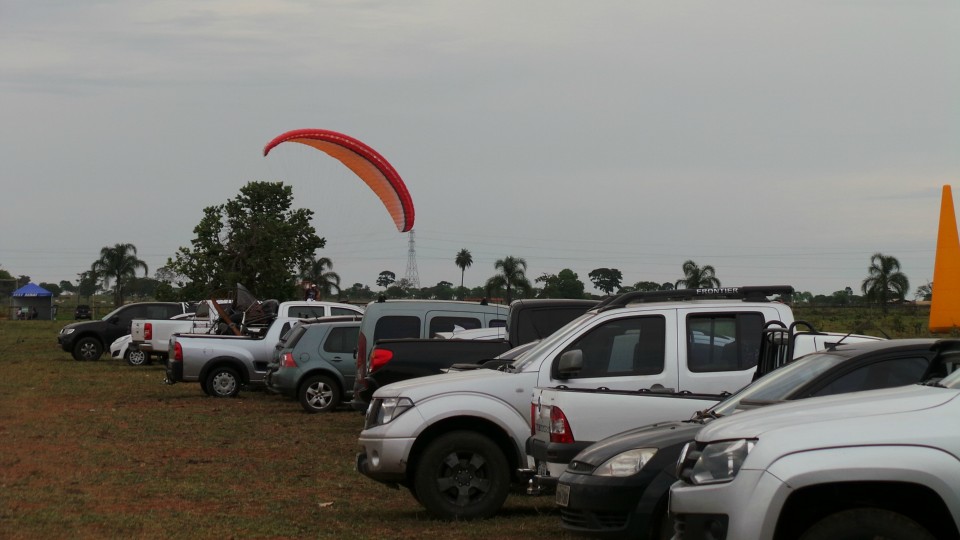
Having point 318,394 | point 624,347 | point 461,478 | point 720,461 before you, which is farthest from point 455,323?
point 720,461

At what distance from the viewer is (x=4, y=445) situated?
17125mm

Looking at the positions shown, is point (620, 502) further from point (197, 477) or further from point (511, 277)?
point (511, 277)

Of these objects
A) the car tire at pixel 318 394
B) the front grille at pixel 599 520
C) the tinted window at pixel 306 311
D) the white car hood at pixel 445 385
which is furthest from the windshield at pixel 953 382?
the tinted window at pixel 306 311

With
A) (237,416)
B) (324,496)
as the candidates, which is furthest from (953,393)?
(237,416)

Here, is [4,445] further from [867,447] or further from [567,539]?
[867,447]

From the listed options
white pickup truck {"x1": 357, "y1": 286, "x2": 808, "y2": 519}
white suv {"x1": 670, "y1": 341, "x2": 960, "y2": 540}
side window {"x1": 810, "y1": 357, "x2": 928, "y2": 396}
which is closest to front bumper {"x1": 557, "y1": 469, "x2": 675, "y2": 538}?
side window {"x1": 810, "y1": 357, "x2": 928, "y2": 396}

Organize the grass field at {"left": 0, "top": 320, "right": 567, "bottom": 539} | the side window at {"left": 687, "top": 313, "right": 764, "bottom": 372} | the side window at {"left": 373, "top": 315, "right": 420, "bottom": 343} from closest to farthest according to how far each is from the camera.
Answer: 1. the grass field at {"left": 0, "top": 320, "right": 567, "bottom": 539}
2. the side window at {"left": 687, "top": 313, "right": 764, "bottom": 372}
3. the side window at {"left": 373, "top": 315, "right": 420, "bottom": 343}

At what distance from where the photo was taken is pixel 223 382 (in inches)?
1037

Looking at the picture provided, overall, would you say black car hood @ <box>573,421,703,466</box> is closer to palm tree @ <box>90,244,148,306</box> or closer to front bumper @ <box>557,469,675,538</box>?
front bumper @ <box>557,469,675,538</box>

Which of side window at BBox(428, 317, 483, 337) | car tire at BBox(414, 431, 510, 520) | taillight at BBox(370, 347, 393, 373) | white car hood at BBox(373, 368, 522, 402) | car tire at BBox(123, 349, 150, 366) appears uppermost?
side window at BBox(428, 317, 483, 337)

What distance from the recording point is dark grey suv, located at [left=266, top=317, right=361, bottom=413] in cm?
2267

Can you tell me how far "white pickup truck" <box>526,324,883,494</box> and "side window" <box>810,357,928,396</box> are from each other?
101 centimetres

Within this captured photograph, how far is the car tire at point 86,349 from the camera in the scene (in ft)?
136

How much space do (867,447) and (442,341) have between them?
30.1ft
